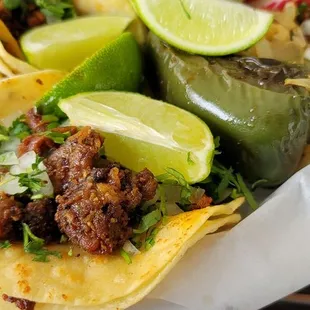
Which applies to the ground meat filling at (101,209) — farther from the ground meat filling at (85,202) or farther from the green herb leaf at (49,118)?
the green herb leaf at (49,118)

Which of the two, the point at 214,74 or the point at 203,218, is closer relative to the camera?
the point at 203,218

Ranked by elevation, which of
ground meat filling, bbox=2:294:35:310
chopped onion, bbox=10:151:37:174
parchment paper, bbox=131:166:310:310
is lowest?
parchment paper, bbox=131:166:310:310

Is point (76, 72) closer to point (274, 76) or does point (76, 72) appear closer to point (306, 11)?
point (274, 76)

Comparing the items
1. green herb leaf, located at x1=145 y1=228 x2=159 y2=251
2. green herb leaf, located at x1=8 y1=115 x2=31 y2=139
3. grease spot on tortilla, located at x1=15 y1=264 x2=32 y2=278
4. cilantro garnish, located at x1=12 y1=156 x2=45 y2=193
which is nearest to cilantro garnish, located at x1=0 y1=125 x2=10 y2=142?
green herb leaf, located at x1=8 y1=115 x2=31 y2=139

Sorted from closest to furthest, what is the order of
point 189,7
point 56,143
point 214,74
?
point 56,143 < point 214,74 < point 189,7

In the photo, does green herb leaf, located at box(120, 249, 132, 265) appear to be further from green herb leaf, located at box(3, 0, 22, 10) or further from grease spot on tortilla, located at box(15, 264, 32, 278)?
green herb leaf, located at box(3, 0, 22, 10)

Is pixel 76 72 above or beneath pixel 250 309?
above

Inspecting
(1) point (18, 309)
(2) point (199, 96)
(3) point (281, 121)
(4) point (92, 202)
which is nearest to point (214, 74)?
(2) point (199, 96)

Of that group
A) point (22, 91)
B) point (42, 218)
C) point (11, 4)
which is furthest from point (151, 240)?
point (11, 4)
